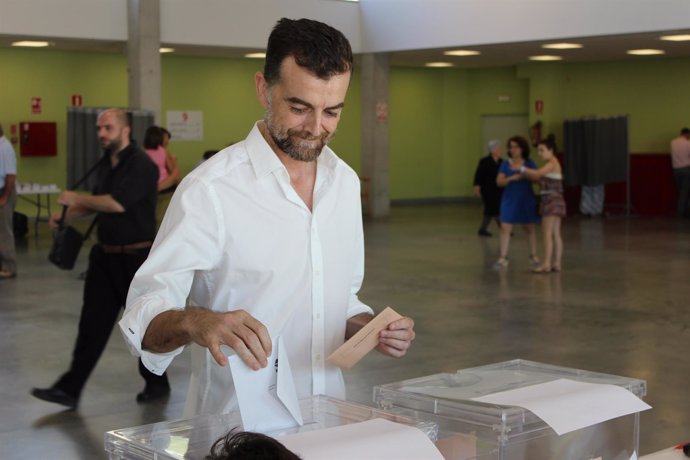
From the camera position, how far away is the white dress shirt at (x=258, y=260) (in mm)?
2299

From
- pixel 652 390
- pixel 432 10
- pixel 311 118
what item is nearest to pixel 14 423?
pixel 652 390

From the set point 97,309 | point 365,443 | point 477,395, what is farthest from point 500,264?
point 365,443

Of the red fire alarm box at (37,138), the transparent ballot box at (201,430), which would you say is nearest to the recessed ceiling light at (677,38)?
the red fire alarm box at (37,138)

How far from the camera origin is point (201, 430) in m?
1.89

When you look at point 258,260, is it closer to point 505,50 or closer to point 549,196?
point 549,196

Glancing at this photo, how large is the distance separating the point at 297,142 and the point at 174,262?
393 mm

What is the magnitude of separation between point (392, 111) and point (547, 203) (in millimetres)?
12413

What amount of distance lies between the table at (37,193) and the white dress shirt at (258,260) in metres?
15.1

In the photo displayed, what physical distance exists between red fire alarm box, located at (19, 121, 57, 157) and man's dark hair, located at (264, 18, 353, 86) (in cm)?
1694

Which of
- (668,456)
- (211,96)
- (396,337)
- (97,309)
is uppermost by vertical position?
(211,96)

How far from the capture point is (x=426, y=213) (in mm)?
22016

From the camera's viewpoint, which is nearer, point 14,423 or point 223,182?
point 223,182

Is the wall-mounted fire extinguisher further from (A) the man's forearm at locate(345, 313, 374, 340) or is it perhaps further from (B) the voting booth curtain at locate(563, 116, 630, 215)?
(A) the man's forearm at locate(345, 313, 374, 340)

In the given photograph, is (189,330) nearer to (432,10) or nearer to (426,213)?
(432,10)
